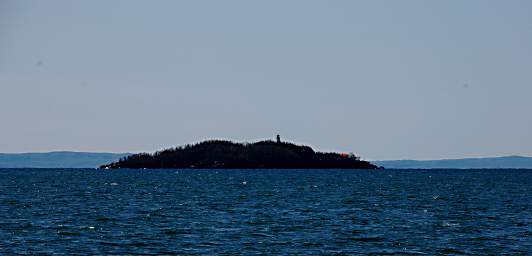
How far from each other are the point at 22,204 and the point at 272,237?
42.2 m

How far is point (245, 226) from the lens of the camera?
6625 centimetres

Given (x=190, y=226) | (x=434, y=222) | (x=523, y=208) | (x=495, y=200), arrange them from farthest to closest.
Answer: (x=495, y=200) → (x=523, y=208) → (x=434, y=222) → (x=190, y=226)

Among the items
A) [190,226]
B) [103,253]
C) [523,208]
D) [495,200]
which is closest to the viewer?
[103,253]

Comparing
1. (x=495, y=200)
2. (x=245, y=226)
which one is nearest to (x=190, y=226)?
(x=245, y=226)

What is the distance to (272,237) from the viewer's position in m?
58.5

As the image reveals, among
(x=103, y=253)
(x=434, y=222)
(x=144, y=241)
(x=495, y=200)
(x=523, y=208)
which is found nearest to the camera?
(x=103, y=253)

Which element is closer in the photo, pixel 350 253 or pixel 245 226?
pixel 350 253

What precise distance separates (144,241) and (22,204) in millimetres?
40266

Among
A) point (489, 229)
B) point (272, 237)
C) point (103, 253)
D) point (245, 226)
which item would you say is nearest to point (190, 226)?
point (245, 226)

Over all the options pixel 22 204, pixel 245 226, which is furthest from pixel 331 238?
pixel 22 204

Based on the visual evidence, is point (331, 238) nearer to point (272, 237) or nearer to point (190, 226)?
point (272, 237)

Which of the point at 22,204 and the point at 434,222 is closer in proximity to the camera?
the point at 434,222

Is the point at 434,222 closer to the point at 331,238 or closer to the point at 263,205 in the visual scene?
the point at 331,238

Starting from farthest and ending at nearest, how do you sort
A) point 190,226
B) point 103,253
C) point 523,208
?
point 523,208, point 190,226, point 103,253
